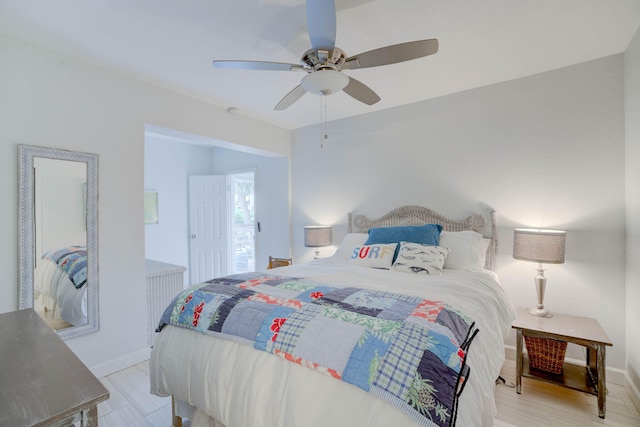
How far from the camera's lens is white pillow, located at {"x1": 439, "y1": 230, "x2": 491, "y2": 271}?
2.52 meters

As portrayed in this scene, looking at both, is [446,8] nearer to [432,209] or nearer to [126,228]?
[432,209]

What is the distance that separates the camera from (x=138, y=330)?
8.61 ft

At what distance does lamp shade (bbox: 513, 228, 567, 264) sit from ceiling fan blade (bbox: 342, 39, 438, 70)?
1675mm

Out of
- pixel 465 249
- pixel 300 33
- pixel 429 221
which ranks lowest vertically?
pixel 465 249

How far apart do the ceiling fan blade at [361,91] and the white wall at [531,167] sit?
1330 millimetres

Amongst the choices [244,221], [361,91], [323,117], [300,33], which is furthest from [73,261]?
[244,221]

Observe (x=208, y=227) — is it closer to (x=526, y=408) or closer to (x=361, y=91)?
(x=361, y=91)

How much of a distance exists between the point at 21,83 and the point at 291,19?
1.99 meters

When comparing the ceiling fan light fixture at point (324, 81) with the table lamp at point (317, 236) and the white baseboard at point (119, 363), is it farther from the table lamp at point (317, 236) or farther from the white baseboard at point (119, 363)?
the white baseboard at point (119, 363)

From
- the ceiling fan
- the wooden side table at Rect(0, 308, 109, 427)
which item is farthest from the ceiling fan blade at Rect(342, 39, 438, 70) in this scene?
the wooden side table at Rect(0, 308, 109, 427)

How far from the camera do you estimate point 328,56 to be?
1.62 metres

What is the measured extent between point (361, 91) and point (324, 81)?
0.45 metres

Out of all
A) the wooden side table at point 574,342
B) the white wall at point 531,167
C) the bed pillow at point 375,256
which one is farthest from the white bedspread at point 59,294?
the wooden side table at point 574,342

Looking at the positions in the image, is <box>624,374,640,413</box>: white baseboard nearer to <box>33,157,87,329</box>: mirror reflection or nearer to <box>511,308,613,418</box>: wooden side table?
<box>511,308,613,418</box>: wooden side table
